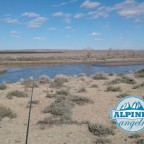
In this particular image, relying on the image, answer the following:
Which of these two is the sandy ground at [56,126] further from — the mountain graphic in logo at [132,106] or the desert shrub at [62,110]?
the mountain graphic in logo at [132,106]

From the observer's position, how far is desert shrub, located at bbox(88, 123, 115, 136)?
10297mm

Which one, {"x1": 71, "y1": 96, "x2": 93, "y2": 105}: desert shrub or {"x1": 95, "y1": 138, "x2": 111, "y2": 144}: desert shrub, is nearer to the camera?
{"x1": 95, "y1": 138, "x2": 111, "y2": 144}: desert shrub

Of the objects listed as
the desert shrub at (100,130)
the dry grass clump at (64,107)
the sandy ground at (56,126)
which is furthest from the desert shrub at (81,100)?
the desert shrub at (100,130)

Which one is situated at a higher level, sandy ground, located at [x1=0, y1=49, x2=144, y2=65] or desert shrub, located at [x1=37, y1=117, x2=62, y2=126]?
sandy ground, located at [x1=0, y1=49, x2=144, y2=65]

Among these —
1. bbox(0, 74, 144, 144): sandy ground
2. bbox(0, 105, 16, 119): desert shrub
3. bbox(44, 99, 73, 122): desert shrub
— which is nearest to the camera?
bbox(0, 74, 144, 144): sandy ground

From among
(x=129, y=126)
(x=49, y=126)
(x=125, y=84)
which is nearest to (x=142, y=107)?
(x=129, y=126)

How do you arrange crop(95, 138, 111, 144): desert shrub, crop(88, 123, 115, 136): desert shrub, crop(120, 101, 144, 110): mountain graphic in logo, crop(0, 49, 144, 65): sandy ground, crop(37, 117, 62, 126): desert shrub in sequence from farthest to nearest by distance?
crop(0, 49, 144, 65): sandy ground, crop(37, 117, 62, 126): desert shrub, crop(88, 123, 115, 136): desert shrub, crop(95, 138, 111, 144): desert shrub, crop(120, 101, 144, 110): mountain graphic in logo

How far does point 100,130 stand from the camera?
10438mm

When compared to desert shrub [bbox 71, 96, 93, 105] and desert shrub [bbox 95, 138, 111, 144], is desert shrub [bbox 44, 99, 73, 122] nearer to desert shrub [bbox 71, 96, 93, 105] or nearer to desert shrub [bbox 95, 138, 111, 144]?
desert shrub [bbox 71, 96, 93, 105]

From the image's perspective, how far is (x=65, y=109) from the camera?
13.1 metres

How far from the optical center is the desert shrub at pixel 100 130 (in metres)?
10.3

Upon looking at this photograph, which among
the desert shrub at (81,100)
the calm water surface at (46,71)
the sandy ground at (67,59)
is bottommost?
the calm water surface at (46,71)

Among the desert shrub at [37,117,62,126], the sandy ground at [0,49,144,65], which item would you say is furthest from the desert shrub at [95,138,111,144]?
the sandy ground at [0,49,144,65]

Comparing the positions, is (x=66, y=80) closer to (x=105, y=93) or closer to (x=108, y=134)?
(x=105, y=93)
